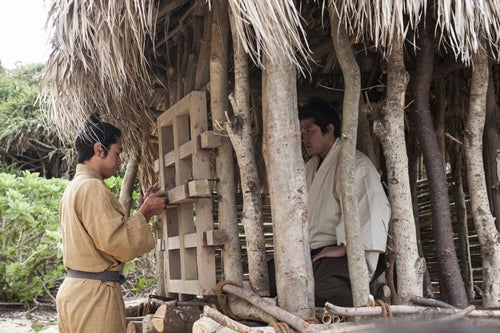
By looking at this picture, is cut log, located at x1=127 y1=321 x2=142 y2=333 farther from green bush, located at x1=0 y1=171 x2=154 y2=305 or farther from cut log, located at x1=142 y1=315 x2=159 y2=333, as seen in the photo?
green bush, located at x1=0 y1=171 x2=154 y2=305

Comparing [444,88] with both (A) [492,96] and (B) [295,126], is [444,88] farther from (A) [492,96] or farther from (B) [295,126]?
(B) [295,126]

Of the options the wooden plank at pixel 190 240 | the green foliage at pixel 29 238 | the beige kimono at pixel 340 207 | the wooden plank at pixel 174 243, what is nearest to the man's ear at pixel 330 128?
the beige kimono at pixel 340 207

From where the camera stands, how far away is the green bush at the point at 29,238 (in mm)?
6559

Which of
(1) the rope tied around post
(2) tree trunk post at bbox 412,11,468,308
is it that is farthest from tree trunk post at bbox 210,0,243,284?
(2) tree trunk post at bbox 412,11,468,308

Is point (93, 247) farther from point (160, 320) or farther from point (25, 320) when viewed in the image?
point (25, 320)

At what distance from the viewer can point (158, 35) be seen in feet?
12.2

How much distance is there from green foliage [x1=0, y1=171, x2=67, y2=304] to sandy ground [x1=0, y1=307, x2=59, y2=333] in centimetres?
16

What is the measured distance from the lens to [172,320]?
2809 mm

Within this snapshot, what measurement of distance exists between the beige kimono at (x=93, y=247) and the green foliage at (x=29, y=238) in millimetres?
3699

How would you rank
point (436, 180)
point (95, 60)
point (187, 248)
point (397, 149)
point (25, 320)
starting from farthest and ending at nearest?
point (25, 320) → point (187, 248) → point (95, 60) → point (436, 180) → point (397, 149)

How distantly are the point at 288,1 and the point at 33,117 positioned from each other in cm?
772

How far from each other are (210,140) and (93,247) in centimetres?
77

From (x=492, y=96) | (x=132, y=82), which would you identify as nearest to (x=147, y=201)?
(x=132, y=82)

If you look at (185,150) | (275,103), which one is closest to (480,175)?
(275,103)
